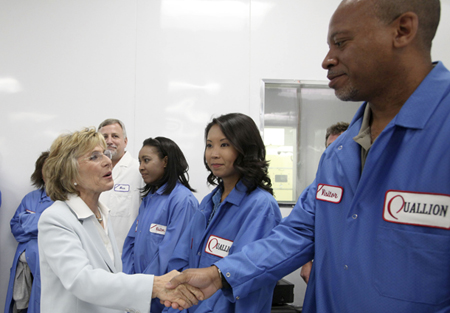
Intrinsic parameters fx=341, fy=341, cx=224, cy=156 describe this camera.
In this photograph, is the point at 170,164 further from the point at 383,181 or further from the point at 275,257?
the point at 383,181

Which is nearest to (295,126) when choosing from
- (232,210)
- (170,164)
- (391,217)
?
(170,164)

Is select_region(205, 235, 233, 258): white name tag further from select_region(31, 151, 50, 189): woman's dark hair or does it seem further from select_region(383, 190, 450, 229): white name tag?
select_region(31, 151, 50, 189): woman's dark hair

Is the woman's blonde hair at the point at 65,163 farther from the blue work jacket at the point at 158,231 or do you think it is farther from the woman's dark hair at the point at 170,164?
the woman's dark hair at the point at 170,164

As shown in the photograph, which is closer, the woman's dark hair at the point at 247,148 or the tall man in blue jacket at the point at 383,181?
the tall man in blue jacket at the point at 383,181

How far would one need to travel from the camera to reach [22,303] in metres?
3.45

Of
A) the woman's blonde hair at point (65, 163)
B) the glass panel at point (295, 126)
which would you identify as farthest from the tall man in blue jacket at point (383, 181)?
the glass panel at point (295, 126)

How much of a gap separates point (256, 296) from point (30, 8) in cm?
406

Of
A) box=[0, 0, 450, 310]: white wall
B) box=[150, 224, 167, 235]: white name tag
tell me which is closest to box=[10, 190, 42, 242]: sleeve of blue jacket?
box=[0, 0, 450, 310]: white wall

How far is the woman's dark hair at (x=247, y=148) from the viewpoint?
6.18 feet

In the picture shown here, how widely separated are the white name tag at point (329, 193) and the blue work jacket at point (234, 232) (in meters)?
0.49

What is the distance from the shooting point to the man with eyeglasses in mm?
3334

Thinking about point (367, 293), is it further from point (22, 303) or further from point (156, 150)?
point (22, 303)

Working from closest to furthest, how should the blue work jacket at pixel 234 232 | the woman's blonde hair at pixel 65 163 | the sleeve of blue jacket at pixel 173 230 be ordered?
the blue work jacket at pixel 234 232, the woman's blonde hair at pixel 65 163, the sleeve of blue jacket at pixel 173 230

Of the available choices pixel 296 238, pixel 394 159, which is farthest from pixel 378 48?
pixel 296 238
